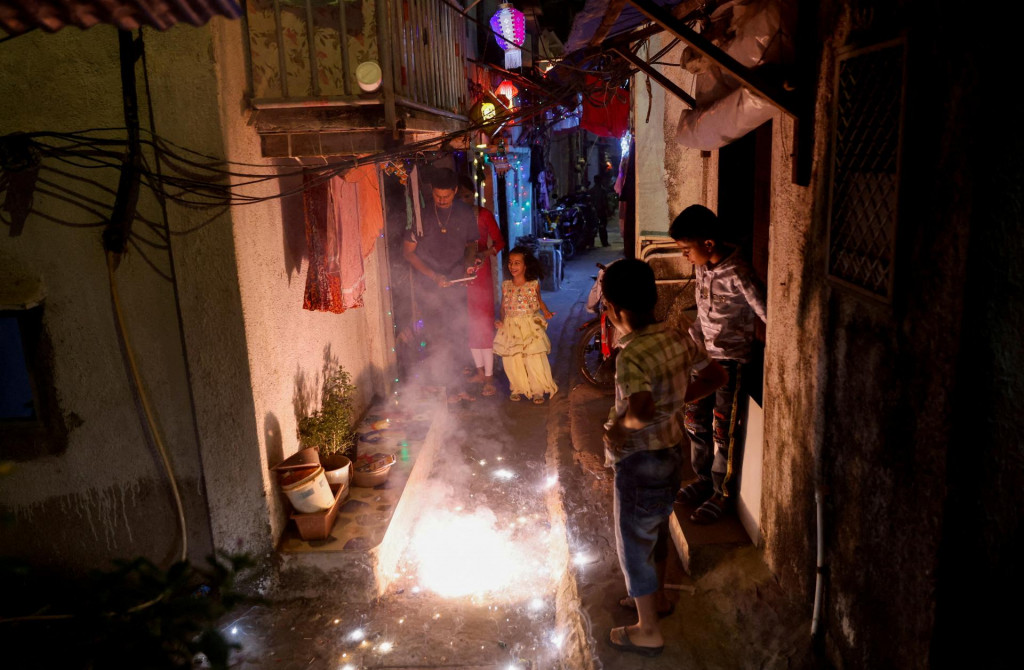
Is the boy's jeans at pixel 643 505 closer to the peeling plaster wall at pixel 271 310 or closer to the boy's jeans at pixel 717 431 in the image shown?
the boy's jeans at pixel 717 431

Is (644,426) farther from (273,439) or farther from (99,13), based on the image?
(273,439)

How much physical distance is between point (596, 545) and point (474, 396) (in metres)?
4.63

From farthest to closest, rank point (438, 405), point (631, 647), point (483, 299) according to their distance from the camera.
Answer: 1. point (483, 299)
2. point (438, 405)
3. point (631, 647)

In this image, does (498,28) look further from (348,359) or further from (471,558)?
(471,558)

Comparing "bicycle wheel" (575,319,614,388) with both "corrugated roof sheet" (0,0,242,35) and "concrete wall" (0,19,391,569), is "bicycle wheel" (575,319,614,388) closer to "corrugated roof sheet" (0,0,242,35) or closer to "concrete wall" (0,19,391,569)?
"concrete wall" (0,19,391,569)

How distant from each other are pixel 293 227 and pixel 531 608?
4075 mm

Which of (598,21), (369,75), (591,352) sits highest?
(598,21)

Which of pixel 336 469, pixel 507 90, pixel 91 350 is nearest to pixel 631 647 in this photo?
pixel 336 469

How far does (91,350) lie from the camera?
555 cm

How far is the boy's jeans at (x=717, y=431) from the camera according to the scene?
5.22 meters

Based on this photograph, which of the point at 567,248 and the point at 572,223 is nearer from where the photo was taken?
the point at 567,248

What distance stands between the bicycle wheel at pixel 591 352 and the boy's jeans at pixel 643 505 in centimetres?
521

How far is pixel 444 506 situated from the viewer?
7277 millimetres

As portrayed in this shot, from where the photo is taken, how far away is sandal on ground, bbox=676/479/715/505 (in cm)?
572
